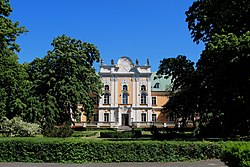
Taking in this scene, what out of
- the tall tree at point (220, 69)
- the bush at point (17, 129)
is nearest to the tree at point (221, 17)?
the tall tree at point (220, 69)

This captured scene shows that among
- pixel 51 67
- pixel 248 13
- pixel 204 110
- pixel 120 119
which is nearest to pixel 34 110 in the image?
pixel 51 67

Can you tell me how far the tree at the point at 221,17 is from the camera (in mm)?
17562

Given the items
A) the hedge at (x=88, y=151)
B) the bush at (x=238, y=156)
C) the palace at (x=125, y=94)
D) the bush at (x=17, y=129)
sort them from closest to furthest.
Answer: the bush at (x=238, y=156)
the hedge at (x=88, y=151)
the bush at (x=17, y=129)
the palace at (x=125, y=94)

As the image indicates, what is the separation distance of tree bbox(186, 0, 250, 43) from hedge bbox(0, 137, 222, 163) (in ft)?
25.5

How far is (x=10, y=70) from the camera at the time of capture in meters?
23.8

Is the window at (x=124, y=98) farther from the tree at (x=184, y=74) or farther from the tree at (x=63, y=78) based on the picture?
the tree at (x=184, y=74)

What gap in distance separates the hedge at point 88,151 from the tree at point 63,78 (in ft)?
60.1

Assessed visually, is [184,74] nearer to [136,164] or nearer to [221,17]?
[221,17]

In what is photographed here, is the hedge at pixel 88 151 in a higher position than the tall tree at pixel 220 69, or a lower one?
lower

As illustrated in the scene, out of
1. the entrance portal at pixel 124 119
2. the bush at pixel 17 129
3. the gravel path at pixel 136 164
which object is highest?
the entrance portal at pixel 124 119

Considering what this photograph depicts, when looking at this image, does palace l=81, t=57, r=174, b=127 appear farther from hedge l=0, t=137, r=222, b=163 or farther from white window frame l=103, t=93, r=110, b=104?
hedge l=0, t=137, r=222, b=163

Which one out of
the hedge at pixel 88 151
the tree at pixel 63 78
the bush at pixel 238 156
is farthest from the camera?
the tree at pixel 63 78

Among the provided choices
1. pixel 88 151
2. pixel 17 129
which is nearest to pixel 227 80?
pixel 88 151

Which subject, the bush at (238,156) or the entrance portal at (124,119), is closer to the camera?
the bush at (238,156)
